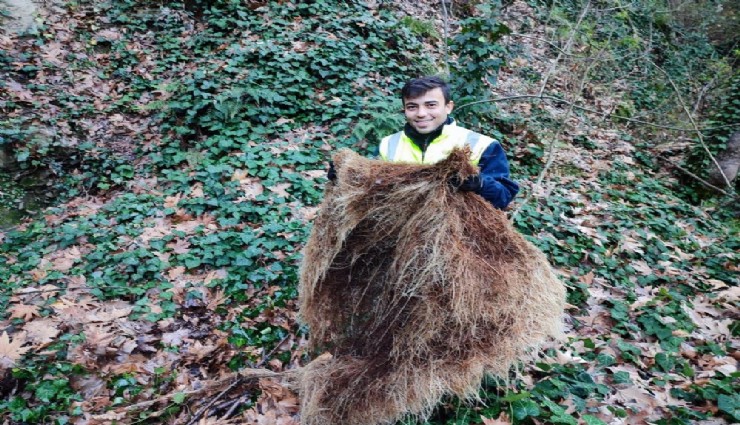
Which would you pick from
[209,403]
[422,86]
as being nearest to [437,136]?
[422,86]

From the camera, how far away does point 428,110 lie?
9.50ft

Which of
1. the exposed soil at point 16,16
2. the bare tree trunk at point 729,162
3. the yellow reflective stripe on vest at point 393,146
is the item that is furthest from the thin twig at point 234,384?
the bare tree trunk at point 729,162

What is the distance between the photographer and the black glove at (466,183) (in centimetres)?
231

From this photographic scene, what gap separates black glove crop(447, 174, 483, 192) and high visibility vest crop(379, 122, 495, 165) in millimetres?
426

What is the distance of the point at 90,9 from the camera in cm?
793

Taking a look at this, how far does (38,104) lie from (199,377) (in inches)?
218

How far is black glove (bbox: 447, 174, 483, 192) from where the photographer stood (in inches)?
91.0

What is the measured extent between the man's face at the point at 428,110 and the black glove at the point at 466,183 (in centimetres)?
76

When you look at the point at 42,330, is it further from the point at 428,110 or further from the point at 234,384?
the point at 428,110

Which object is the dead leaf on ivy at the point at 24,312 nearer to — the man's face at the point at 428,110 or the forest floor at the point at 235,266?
the forest floor at the point at 235,266

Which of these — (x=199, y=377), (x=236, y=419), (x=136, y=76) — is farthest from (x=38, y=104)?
(x=236, y=419)

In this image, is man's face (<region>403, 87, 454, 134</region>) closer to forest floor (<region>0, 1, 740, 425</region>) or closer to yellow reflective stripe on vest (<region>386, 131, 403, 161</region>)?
yellow reflective stripe on vest (<region>386, 131, 403, 161</region>)

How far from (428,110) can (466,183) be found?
0.81 meters

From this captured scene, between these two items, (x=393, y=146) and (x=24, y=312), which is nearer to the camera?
(x=393, y=146)
